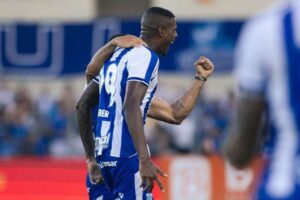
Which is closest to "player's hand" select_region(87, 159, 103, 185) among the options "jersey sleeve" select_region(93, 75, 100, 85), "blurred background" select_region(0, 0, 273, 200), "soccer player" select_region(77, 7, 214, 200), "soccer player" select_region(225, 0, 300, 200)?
"soccer player" select_region(77, 7, 214, 200)

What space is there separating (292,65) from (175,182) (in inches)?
370

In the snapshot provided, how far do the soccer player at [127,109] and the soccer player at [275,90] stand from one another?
7.73 feet

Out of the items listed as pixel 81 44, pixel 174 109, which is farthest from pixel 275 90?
pixel 81 44

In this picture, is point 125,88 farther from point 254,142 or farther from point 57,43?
point 57,43

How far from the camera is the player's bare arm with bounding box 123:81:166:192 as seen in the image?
21.1 feet

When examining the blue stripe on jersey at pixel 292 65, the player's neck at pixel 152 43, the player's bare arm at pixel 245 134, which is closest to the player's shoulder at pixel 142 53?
the player's neck at pixel 152 43

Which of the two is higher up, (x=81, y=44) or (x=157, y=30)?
(x=157, y=30)

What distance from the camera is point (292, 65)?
397 centimetres

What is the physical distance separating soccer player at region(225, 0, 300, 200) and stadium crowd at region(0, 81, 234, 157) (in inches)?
442

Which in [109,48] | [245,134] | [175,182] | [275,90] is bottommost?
[175,182]

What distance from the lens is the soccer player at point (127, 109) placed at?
6.62m

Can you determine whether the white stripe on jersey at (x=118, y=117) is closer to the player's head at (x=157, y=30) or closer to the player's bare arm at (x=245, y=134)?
the player's head at (x=157, y=30)

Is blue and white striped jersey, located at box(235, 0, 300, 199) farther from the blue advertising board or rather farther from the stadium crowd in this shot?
the blue advertising board

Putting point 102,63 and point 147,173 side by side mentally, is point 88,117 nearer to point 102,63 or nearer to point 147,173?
point 102,63
